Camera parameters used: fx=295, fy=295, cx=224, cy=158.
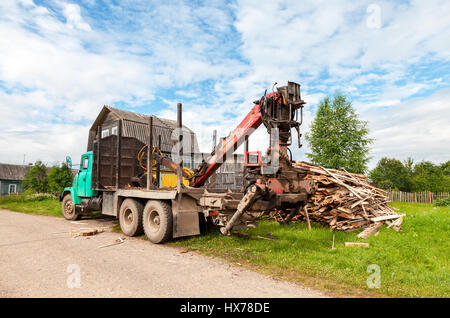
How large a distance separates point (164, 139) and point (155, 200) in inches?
677

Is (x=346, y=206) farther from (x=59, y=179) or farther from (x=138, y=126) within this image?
(x=59, y=179)

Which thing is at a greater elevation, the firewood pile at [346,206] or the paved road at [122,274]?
the firewood pile at [346,206]

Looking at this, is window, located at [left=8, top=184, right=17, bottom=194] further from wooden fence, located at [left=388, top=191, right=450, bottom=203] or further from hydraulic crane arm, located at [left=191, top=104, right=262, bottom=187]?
wooden fence, located at [left=388, top=191, right=450, bottom=203]

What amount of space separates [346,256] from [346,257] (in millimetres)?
A: 119

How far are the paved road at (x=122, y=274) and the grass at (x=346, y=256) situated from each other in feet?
A: 1.83

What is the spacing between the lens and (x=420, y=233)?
883 centimetres

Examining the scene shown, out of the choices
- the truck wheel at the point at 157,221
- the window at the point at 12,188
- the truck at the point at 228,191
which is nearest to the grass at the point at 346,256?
the truck wheel at the point at 157,221

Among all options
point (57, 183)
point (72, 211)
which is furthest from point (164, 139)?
point (72, 211)

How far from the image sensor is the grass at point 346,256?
16.2 feet

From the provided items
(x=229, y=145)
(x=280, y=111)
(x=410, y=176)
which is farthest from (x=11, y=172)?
(x=410, y=176)

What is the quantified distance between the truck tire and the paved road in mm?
760

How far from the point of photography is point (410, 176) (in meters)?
50.2

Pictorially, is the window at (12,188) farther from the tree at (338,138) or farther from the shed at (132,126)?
the tree at (338,138)

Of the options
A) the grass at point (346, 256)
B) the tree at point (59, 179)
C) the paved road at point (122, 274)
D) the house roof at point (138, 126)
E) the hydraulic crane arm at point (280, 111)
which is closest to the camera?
the paved road at point (122, 274)
